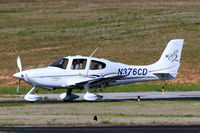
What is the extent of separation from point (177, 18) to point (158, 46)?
51.1 ft

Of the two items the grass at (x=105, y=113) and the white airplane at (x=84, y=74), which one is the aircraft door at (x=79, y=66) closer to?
the white airplane at (x=84, y=74)

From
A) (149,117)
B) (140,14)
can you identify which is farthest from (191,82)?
(140,14)

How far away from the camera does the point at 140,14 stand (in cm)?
8394

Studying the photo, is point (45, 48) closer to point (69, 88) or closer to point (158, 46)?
point (158, 46)

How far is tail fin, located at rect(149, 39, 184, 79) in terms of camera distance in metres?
34.2

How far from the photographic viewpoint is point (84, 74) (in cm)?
3244

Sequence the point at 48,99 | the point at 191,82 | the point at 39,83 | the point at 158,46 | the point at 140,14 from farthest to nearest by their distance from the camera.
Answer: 1. the point at 140,14
2. the point at 158,46
3. the point at 191,82
4. the point at 48,99
5. the point at 39,83

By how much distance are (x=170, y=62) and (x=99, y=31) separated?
4013 centimetres

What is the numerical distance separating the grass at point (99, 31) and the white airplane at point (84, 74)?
46.4ft

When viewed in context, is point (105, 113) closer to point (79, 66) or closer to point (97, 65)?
point (79, 66)
